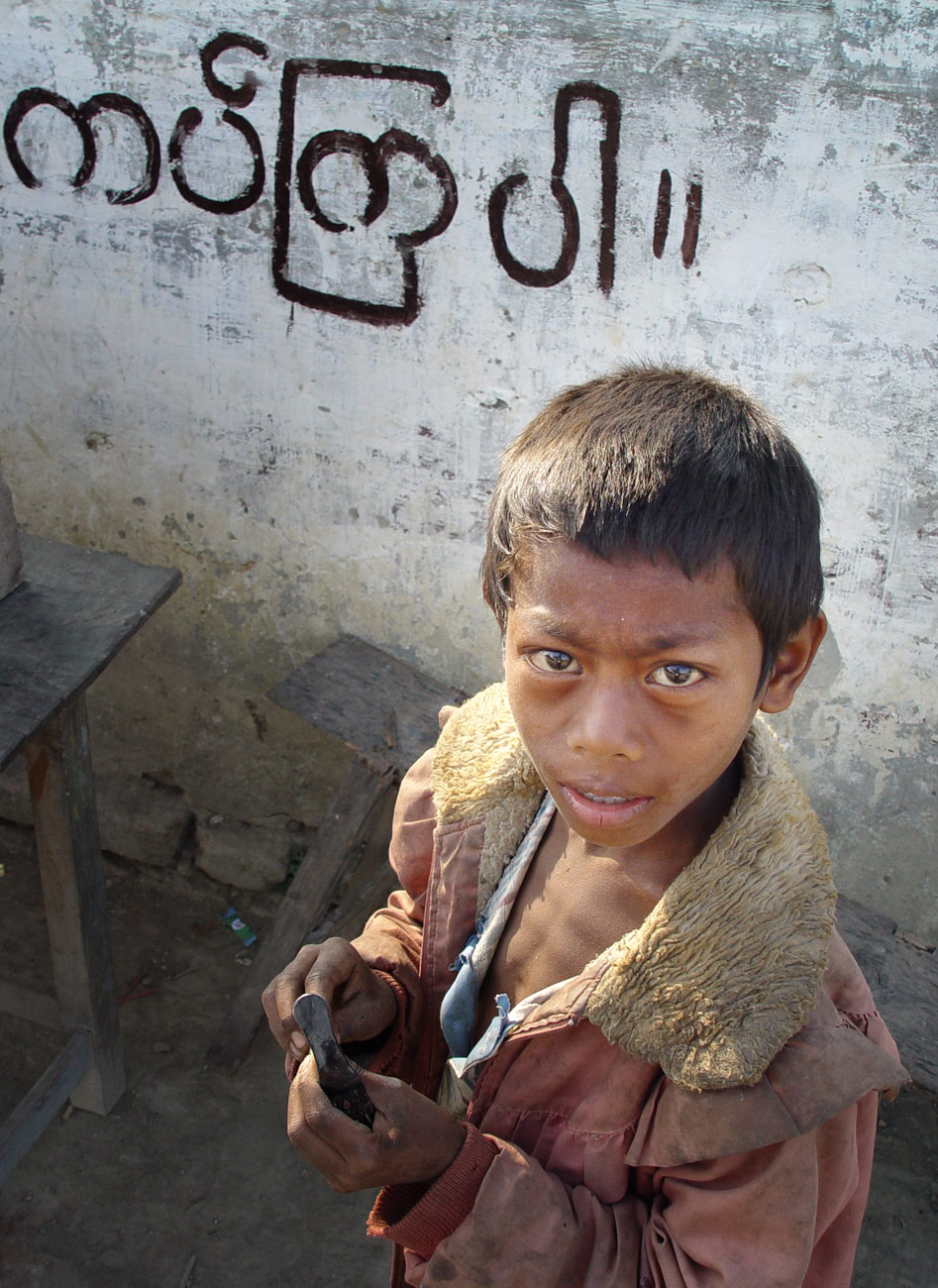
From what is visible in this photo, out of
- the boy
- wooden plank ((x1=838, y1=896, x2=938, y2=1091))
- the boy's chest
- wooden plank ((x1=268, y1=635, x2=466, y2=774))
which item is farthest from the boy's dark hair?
wooden plank ((x1=268, y1=635, x2=466, y2=774))

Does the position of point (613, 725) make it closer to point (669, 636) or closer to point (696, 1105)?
point (669, 636)

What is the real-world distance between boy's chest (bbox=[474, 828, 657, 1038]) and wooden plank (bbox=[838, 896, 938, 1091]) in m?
1.03

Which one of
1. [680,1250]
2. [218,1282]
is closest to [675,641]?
[680,1250]

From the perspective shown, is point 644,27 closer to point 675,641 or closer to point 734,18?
point 734,18

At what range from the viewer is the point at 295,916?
8.99ft

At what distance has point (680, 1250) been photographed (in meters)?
1.10

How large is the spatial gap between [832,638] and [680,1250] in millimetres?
1576

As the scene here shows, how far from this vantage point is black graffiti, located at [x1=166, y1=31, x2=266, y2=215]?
7.97 ft

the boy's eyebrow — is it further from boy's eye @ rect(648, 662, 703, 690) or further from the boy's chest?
the boy's chest

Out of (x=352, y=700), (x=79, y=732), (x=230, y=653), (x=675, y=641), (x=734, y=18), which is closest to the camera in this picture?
(x=675, y=641)

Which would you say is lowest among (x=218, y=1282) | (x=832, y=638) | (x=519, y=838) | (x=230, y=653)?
(x=218, y=1282)

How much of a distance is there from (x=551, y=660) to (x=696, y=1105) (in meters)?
0.46

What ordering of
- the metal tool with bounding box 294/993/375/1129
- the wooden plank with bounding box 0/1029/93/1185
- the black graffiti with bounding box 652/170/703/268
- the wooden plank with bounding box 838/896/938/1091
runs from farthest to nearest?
1. the wooden plank with bounding box 0/1029/93/1185
2. the black graffiti with bounding box 652/170/703/268
3. the wooden plank with bounding box 838/896/938/1091
4. the metal tool with bounding box 294/993/375/1129

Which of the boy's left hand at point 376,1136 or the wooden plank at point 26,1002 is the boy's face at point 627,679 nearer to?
the boy's left hand at point 376,1136
